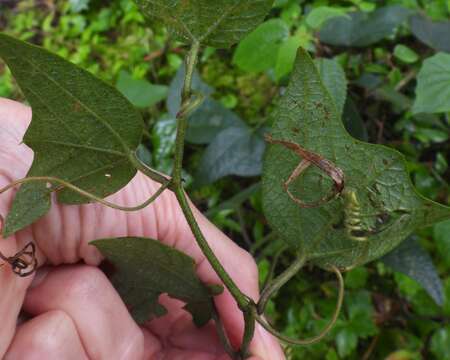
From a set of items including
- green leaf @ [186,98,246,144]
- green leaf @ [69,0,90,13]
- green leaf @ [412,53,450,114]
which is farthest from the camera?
green leaf @ [69,0,90,13]

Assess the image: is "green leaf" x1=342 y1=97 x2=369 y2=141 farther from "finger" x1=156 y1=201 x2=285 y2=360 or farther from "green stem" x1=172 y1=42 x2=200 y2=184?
"green stem" x1=172 y1=42 x2=200 y2=184

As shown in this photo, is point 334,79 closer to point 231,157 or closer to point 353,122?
point 353,122

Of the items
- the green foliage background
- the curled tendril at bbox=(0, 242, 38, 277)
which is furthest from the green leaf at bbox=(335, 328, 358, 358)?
the curled tendril at bbox=(0, 242, 38, 277)

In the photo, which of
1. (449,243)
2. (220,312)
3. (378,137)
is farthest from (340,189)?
(378,137)

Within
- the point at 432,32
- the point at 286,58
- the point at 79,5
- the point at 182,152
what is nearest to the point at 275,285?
the point at 182,152

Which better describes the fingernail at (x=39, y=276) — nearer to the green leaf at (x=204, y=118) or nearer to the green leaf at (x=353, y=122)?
the green leaf at (x=204, y=118)

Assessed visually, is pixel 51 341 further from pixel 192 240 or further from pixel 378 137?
pixel 378 137

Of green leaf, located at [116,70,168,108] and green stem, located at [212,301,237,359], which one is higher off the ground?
green leaf, located at [116,70,168,108]
